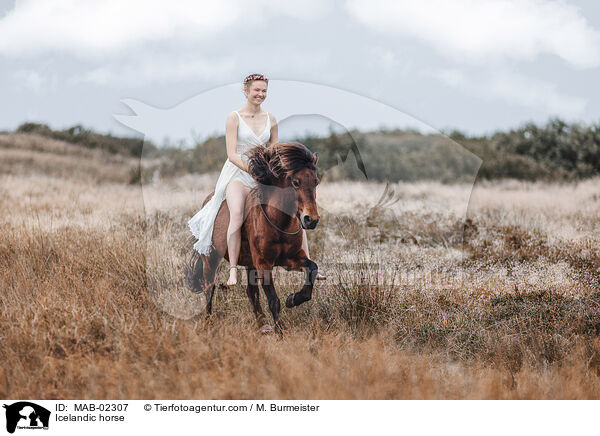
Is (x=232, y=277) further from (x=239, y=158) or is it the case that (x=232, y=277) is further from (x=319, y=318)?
(x=319, y=318)

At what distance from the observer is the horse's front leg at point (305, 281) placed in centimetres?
430

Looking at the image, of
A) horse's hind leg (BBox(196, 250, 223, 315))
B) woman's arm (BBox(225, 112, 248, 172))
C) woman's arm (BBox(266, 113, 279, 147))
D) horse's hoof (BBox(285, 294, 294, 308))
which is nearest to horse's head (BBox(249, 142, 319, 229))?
woman's arm (BBox(225, 112, 248, 172))

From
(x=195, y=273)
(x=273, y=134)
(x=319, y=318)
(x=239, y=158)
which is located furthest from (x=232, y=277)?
(x=273, y=134)

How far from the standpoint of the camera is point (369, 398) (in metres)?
3.77

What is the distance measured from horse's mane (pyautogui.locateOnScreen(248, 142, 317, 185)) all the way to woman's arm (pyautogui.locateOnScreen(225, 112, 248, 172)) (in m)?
0.10

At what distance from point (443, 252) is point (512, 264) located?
1030 millimetres

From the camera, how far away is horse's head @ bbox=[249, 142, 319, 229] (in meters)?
3.97

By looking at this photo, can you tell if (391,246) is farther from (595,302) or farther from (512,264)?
(595,302)

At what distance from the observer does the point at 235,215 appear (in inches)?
174

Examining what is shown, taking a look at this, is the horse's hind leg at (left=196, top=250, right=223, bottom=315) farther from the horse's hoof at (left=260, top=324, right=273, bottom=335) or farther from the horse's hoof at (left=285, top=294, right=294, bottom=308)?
the horse's hoof at (left=285, top=294, right=294, bottom=308)

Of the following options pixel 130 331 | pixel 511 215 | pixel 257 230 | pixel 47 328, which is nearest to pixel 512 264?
pixel 511 215
